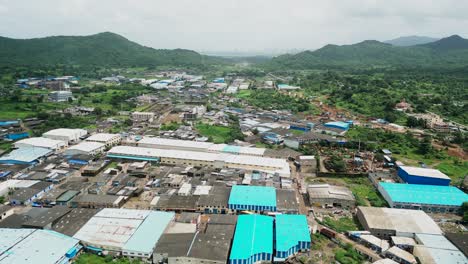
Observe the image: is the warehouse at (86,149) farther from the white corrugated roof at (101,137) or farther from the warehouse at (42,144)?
the warehouse at (42,144)

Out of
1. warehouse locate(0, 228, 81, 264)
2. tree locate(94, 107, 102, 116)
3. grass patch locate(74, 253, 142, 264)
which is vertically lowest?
grass patch locate(74, 253, 142, 264)

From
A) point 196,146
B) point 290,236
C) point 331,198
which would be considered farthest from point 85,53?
point 290,236

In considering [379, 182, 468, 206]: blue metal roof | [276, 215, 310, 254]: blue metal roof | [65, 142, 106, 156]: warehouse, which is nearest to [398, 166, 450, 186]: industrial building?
[379, 182, 468, 206]: blue metal roof

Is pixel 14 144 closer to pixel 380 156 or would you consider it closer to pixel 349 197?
pixel 349 197

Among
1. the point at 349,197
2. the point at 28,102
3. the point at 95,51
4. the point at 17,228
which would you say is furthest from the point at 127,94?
the point at 95,51

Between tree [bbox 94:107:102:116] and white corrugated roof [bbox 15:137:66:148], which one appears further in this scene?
tree [bbox 94:107:102:116]

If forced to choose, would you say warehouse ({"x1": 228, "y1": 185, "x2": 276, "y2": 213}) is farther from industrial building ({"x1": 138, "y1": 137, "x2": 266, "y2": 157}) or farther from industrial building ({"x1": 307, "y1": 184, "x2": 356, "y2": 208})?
industrial building ({"x1": 138, "y1": 137, "x2": 266, "y2": 157})
